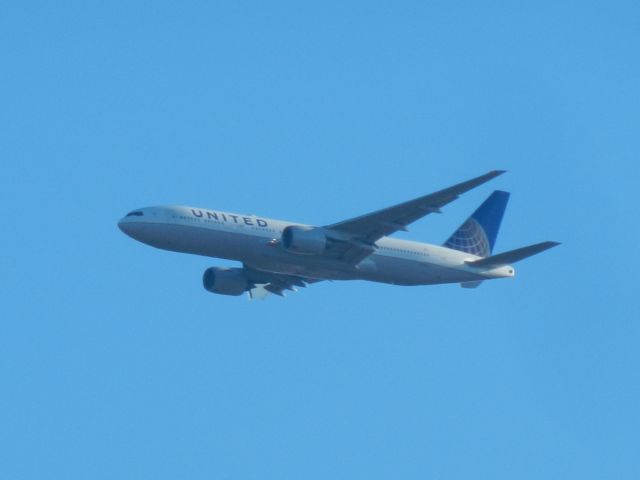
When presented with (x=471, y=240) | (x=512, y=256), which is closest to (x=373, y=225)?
(x=512, y=256)

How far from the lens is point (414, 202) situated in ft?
162

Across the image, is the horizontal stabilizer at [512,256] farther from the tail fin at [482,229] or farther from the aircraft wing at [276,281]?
the aircraft wing at [276,281]

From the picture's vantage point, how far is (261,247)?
51.8 m

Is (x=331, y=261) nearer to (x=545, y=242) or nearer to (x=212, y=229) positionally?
(x=212, y=229)

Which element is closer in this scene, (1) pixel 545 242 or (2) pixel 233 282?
(1) pixel 545 242

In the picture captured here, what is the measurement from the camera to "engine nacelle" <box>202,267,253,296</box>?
58.1m

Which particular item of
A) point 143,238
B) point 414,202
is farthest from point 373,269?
point 143,238

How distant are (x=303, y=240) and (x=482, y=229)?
545 inches

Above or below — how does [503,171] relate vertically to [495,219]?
below

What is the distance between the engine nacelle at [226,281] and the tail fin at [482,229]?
32.7 ft

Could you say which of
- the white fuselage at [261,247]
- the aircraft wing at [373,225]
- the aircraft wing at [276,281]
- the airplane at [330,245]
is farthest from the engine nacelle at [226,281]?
the aircraft wing at [373,225]

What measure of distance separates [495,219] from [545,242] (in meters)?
13.1

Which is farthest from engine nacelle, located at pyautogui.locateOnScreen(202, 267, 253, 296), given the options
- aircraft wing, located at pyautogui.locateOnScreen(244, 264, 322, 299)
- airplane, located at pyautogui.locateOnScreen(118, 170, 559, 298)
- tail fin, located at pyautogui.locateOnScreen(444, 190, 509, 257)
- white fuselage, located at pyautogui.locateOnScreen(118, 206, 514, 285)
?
tail fin, located at pyautogui.locateOnScreen(444, 190, 509, 257)

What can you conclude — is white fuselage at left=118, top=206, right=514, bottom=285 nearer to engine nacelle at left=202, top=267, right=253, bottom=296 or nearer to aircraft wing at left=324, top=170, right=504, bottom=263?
aircraft wing at left=324, top=170, right=504, bottom=263
